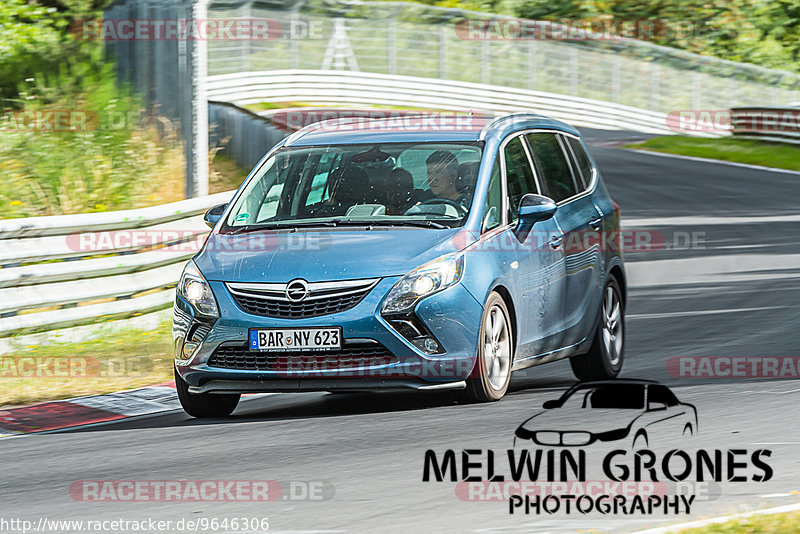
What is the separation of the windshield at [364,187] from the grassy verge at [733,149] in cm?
2280

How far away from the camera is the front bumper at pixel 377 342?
7.84m

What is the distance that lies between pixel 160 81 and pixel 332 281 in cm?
837

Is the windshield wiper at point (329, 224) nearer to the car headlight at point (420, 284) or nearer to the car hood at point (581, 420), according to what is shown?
Answer: the car headlight at point (420, 284)

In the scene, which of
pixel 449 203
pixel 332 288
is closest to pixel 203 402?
pixel 332 288

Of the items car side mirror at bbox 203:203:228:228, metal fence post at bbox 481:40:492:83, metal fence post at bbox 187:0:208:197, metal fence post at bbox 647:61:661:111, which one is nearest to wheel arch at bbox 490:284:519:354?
car side mirror at bbox 203:203:228:228

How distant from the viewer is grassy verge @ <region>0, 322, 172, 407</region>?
31.4 feet

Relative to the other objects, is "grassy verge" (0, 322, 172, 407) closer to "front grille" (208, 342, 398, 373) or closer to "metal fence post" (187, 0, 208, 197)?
"front grille" (208, 342, 398, 373)

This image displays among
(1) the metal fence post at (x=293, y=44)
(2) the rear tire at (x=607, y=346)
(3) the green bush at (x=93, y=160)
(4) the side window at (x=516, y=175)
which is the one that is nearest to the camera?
(4) the side window at (x=516, y=175)

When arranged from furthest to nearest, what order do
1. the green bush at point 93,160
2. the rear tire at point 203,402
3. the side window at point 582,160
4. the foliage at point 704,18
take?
1. the foliage at point 704,18
2. the green bush at point 93,160
3. the side window at point 582,160
4. the rear tire at point 203,402

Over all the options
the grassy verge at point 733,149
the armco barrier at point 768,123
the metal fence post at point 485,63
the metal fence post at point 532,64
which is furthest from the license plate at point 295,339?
the metal fence post at point 532,64

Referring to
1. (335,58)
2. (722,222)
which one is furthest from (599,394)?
(335,58)

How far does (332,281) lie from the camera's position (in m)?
7.88

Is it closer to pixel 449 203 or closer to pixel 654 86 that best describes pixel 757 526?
pixel 449 203

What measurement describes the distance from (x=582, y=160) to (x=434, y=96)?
31.0 metres
